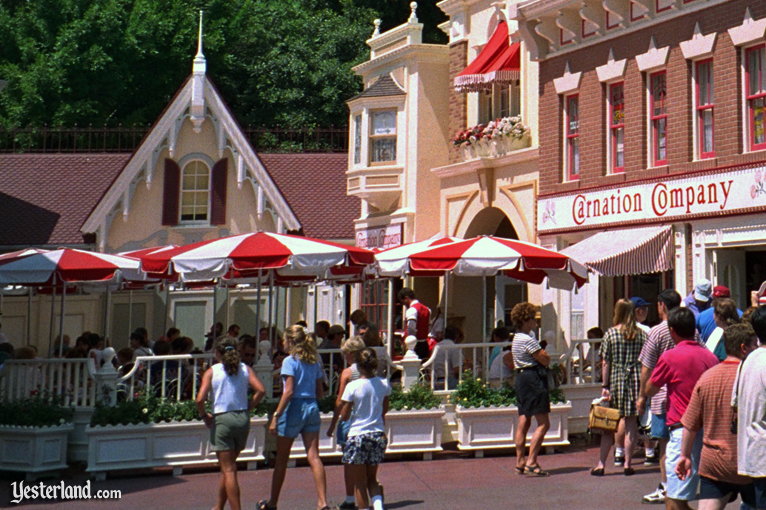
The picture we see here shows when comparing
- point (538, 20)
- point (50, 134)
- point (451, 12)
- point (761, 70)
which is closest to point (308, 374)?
point (761, 70)

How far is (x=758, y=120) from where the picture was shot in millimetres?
17938

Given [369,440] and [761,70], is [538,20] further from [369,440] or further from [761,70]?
[369,440]

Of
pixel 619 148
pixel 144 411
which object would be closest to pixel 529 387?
pixel 144 411

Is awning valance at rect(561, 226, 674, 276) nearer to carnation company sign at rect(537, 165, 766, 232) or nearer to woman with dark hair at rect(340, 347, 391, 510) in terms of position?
carnation company sign at rect(537, 165, 766, 232)

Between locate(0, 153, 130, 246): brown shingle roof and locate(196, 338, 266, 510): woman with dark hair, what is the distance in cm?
2104

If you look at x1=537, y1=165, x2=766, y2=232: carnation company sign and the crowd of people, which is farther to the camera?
x1=537, y1=165, x2=766, y2=232: carnation company sign

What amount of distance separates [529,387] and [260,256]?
436cm

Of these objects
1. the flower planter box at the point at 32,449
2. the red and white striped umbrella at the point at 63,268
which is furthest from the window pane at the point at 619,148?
the flower planter box at the point at 32,449

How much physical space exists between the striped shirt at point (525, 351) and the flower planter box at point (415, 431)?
184 centimetres

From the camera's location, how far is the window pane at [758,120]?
17828mm

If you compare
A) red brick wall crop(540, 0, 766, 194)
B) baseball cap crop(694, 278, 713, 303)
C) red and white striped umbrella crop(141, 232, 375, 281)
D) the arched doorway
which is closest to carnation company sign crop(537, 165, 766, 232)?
red brick wall crop(540, 0, 766, 194)

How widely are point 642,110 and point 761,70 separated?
9.54ft

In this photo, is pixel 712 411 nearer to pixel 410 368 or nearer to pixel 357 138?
pixel 410 368

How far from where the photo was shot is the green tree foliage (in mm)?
39219
